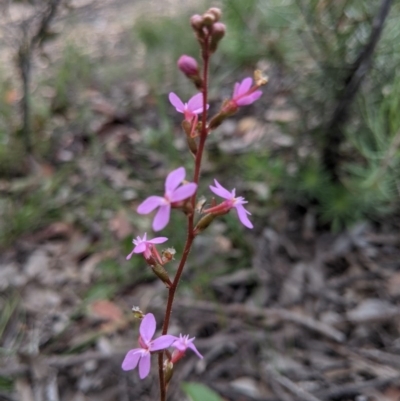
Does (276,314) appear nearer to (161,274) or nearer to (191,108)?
(161,274)

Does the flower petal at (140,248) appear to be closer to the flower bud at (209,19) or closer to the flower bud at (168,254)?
the flower bud at (168,254)

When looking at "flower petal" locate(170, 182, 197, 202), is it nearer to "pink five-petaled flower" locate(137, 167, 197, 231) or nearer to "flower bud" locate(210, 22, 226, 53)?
"pink five-petaled flower" locate(137, 167, 197, 231)

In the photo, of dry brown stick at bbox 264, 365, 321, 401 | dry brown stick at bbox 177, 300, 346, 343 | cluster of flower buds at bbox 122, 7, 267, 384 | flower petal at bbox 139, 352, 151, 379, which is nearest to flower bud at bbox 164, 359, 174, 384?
cluster of flower buds at bbox 122, 7, 267, 384

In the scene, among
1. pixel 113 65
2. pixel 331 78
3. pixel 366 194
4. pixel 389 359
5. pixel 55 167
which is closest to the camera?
pixel 389 359

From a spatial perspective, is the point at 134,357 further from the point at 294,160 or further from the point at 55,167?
the point at 55,167

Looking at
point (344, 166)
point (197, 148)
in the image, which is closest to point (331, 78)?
point (344, 166)
